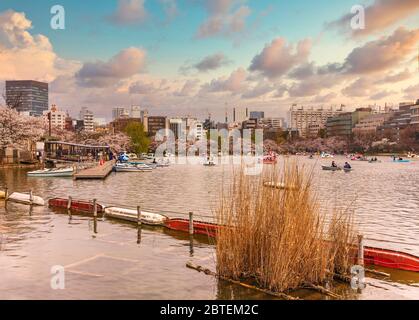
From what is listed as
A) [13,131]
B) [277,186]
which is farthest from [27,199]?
[13,131]

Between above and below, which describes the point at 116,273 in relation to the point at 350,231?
below

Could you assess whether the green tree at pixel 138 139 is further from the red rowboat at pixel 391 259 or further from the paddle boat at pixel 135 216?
the red rowboat at pixel 391 259

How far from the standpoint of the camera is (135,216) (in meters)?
25.4

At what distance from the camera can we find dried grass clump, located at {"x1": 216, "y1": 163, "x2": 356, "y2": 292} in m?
12.3

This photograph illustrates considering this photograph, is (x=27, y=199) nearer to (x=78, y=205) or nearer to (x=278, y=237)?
(x=78, y=205)

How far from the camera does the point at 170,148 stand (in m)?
170

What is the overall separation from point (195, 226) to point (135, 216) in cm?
507

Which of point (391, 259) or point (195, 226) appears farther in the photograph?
point (195, 226)

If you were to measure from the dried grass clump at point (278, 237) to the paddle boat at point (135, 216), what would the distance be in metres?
10.4

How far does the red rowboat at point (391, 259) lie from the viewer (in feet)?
51.7
